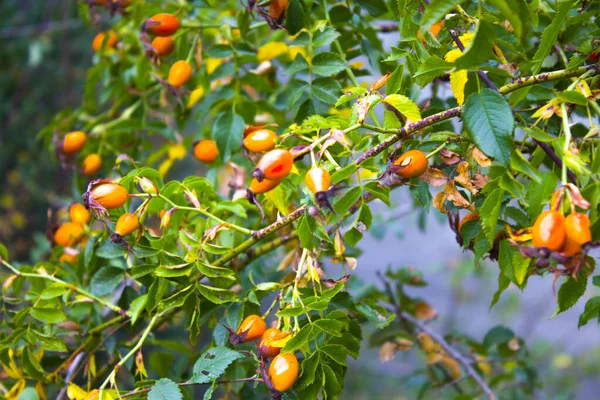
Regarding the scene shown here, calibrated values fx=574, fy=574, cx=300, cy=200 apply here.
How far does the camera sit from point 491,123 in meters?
0.59

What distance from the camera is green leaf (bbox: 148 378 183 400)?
0.67m

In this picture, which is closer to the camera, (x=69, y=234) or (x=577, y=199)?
(x=577, y=199)

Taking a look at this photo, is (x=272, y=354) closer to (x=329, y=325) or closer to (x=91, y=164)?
(x=329, y=325)

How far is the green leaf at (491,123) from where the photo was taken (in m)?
0.59

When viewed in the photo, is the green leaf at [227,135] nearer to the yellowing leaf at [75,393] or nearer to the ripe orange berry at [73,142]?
the ripe orange berry at [73,142]

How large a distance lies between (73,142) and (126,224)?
52 centimetres

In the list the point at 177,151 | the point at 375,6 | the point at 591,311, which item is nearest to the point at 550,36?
the point at 591,311

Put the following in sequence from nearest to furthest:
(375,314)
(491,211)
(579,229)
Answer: (579,229) < (491,211) < (375,314)

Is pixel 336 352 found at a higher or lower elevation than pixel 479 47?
lower

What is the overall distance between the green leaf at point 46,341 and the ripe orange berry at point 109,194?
0.90 feet

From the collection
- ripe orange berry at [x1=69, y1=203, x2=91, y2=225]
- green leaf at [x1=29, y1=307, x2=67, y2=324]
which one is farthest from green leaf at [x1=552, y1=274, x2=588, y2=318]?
ripe orange berry at [x1=69, y1=203, x2=91, y2=225]

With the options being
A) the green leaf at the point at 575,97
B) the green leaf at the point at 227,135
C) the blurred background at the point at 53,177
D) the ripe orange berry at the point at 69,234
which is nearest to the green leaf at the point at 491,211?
the green leaf at the point at 575,97

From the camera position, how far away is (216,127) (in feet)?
3.42

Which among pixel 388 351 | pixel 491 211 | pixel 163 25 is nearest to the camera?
Result: pixel 491 211
